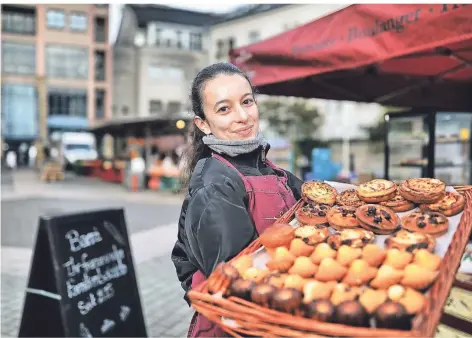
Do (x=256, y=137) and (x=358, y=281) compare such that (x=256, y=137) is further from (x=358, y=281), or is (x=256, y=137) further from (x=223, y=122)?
(x=358, y=281)

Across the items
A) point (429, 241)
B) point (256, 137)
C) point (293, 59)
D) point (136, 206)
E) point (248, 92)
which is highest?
point (293, 59)

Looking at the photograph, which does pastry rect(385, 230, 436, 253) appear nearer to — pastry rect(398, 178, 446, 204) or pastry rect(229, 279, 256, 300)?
pastry rect(398, 178, 446, 204)

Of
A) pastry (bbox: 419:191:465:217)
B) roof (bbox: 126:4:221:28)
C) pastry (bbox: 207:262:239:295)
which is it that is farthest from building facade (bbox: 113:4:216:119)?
pastry (bbox: 207:262:239:295)

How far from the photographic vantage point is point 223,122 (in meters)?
1.72

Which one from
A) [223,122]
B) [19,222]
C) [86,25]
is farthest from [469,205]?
[86,25]

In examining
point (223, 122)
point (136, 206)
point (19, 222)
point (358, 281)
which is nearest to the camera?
point (358, 281)

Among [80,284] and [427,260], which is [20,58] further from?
[427,260]

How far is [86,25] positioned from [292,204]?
4754cm

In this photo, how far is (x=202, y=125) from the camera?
5.98 feet

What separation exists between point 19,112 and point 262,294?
47.4 meters

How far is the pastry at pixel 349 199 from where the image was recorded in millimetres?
1736

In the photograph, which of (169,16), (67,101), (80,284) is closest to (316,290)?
(80,284)

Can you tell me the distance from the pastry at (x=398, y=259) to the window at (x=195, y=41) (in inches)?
1824

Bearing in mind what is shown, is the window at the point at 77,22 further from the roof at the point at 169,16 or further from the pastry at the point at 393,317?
the pastry at the point at 393,317
